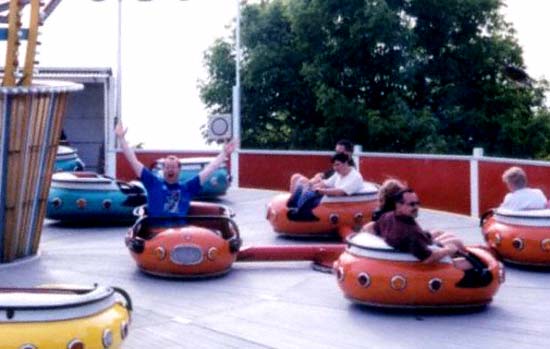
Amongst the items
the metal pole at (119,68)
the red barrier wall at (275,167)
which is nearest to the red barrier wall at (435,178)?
the red barrier wall at (275,167)

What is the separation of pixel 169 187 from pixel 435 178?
246 inches

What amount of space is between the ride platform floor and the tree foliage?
15.7 m

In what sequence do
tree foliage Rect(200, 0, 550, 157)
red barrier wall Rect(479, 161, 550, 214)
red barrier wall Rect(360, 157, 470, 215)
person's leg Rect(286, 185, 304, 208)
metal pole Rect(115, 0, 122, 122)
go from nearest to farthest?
person's leg Rect(286, 185, 304, 208), red barrier wall Rect(479, 161, 550, 214), red barrier wall Rect(360, 157, 470, 215), metal pole Rect(115, 0, 122, 122), tree foliage Rect(200, 0, 550, 157)

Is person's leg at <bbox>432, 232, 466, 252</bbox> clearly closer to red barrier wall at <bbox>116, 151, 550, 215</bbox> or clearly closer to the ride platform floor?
the ride platform floor

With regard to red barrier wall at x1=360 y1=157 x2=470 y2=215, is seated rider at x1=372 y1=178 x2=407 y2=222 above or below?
above

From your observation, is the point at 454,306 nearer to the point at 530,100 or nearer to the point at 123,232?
the point at 123,232

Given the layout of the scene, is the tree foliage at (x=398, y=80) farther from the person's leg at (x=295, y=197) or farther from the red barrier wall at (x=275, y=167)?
the person's leg at (x=295, y=197)

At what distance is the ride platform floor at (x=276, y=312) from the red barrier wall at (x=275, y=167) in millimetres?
7873

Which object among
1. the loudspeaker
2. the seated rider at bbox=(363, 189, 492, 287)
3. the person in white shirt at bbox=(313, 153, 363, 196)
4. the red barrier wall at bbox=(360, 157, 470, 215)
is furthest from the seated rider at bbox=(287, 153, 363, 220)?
the loudspeaker

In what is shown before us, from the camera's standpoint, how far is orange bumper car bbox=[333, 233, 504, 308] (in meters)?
7.90

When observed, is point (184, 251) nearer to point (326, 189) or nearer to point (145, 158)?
point (326, 189)

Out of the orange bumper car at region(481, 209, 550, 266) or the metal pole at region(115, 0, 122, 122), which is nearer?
the orange bumper car at region(481, 209, 550, 266)

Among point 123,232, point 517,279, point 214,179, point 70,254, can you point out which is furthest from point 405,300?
point 214,179

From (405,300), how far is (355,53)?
1967 centimetres
